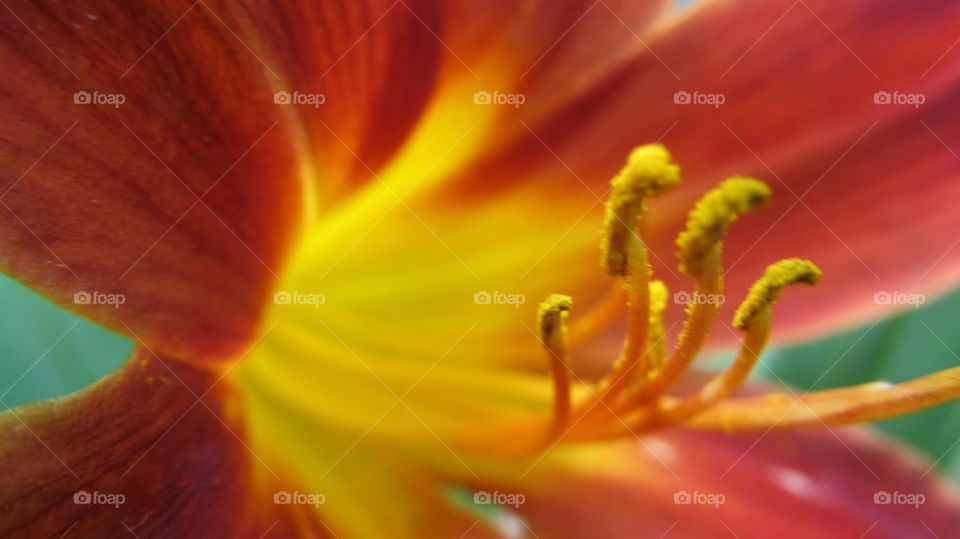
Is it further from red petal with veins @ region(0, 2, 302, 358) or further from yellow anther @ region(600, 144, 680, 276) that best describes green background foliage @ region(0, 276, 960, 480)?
red petal with veins @ region(0, 2, 302, 358)

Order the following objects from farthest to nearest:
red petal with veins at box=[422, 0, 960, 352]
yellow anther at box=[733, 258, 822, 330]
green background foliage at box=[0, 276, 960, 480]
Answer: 1. green background foliage at box=[0, 276, 960, 480]
2. red petal with veins at box=[422, 0, 960, 352]
3. yellow anther at box=[733, 258, 822, 330]

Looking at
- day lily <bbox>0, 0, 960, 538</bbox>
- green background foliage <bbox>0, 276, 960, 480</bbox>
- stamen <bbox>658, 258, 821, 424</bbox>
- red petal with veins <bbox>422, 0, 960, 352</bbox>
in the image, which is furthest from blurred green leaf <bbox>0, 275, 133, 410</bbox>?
green background foliage <bbox>0, 276, 960, 480</bbox>

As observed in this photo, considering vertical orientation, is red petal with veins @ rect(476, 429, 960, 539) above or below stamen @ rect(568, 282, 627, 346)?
below

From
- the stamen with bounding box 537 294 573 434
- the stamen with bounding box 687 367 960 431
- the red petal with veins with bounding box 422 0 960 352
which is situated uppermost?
the red petal with veins with bounding box 422 0 960 352

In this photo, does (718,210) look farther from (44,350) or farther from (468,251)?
(44,350)

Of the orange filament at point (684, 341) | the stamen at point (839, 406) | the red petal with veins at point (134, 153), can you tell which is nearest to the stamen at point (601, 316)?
the orange filament at point (684, 341)

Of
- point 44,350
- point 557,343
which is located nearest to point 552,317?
point 557,343

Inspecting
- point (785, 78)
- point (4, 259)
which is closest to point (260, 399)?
point (4, 259)
